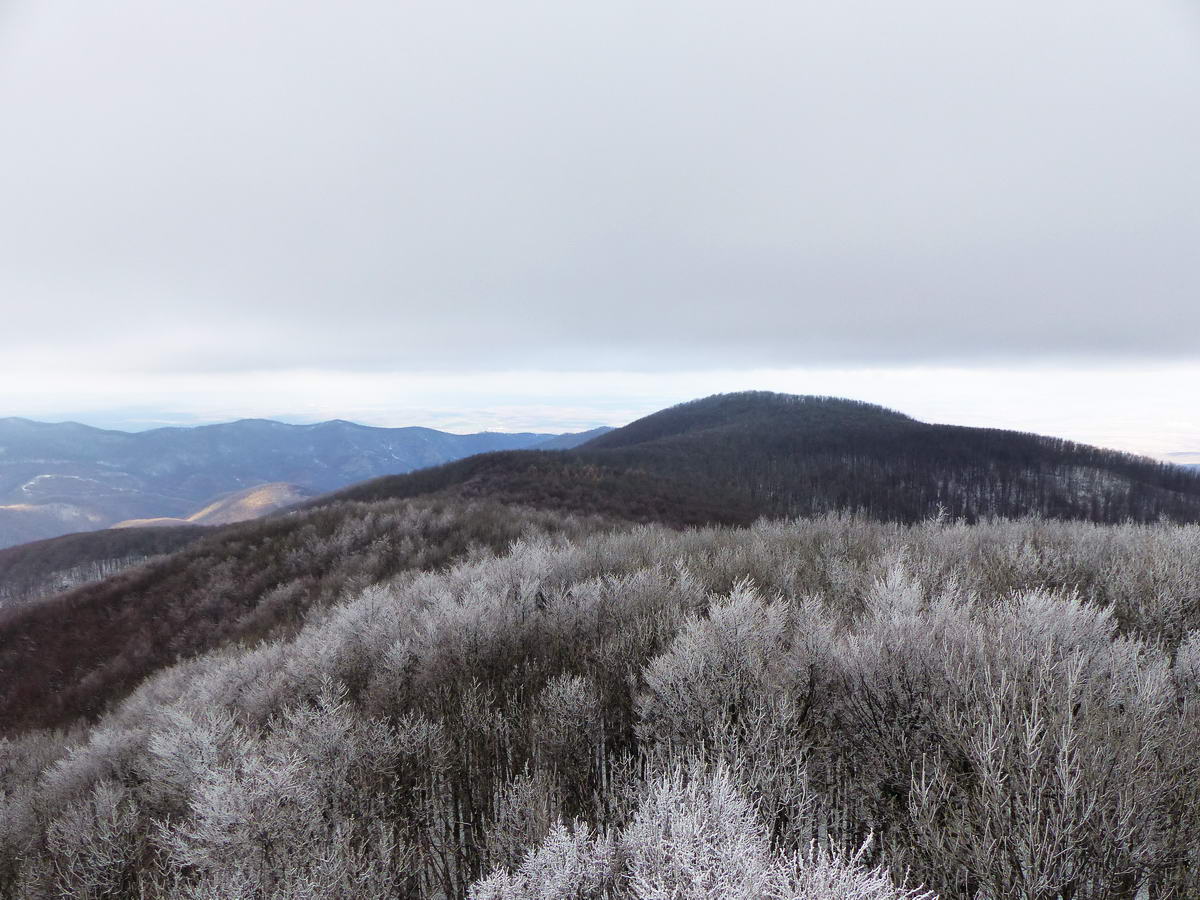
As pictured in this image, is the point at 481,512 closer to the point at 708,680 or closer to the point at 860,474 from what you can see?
the point at 708,680

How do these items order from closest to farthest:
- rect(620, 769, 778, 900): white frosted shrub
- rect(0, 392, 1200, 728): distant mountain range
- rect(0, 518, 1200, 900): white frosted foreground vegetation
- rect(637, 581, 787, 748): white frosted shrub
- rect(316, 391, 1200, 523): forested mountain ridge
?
rect(620, 769, 778, 900): white frosted shrub < rect(0, 518, 1200, 900): white frosted foreground vegetation < rect(637, 581, 787, 748): white frosted shrub < rect(0, 392, 1200, 728): distant mountain range < rect(316, 391, 1200, 523): forested mountain ridge

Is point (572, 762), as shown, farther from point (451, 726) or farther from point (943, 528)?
point (943, 528)

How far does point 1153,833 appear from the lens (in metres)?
2.92

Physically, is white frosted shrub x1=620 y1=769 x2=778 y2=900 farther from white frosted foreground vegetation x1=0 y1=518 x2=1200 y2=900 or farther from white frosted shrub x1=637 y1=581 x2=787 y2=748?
white frosted shrub x1=637 y1=581 x2=787 y2=748

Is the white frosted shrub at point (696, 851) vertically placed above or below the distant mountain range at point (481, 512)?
above

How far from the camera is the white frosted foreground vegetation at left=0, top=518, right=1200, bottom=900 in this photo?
2.89m

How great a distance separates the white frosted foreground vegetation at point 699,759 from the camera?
289 centimetres

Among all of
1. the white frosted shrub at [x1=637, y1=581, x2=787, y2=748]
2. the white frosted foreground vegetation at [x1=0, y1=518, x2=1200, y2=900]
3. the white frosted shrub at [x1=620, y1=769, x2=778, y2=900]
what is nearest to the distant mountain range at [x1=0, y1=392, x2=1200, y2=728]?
the white frosted foreground vegetation at [x1=0, y1=518, x2=1200, y2=900]

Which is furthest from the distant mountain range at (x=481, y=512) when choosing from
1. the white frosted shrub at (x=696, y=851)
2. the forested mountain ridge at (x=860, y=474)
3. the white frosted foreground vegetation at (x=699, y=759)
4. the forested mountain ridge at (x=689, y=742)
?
the white frosted shrub at (x=696, y=851)

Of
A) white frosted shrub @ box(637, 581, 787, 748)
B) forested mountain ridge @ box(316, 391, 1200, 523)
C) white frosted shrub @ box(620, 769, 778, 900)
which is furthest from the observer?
forested mountain ridge @ box(316, 391, 1200, 523)

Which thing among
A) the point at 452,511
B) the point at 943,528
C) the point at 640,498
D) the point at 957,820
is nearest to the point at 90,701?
the point at 452,511

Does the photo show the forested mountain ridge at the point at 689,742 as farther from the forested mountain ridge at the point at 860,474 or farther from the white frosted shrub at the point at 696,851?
the forested mountain ridge at the point at 860,474

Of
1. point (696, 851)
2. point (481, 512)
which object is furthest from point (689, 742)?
point (481, 512)

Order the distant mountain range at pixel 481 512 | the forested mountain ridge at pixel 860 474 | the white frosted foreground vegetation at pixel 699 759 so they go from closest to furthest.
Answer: the white frosted foreground vegetation at pixel 699 759, the distant mountain range at pixel 481 512, the forested mountain ridge at pixel 860 474
